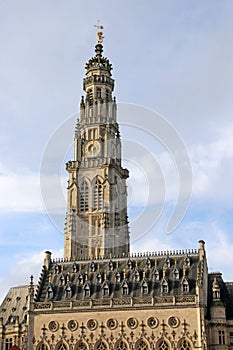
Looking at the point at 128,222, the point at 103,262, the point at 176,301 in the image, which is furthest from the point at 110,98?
the point at 176,301

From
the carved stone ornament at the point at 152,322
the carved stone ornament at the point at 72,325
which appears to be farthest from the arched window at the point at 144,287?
the carved stone ornament at the point at 72,325

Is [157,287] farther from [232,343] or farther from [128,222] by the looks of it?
[128,222]

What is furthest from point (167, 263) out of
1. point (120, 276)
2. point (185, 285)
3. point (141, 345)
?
point (141, 345)

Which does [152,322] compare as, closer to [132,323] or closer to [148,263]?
[132,323]

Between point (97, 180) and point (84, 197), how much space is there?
176 inches

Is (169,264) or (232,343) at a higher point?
(169,264)

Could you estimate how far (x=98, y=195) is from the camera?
12538 centimetres

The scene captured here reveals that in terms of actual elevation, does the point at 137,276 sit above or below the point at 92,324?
above

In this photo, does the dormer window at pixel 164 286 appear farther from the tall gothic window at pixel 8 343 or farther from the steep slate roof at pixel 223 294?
the tall gothic window at pixel 8 343

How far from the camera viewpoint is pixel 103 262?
96375 millimetres

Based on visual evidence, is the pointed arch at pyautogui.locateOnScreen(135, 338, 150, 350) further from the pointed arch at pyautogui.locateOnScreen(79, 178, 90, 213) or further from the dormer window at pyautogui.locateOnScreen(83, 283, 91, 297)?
the pointed arch at pyautogui.locateOnScreen(79, 178, 90, 213)

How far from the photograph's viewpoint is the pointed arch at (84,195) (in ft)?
409

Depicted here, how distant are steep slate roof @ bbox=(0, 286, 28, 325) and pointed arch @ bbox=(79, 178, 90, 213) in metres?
22.0

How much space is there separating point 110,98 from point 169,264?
54.9 m
